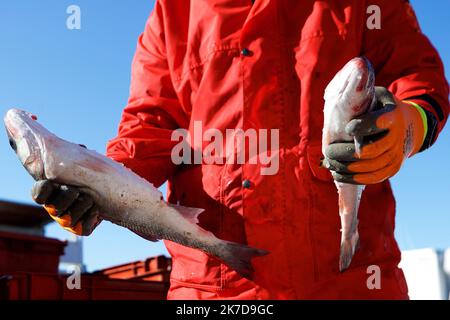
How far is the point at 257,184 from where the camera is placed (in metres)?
2.65

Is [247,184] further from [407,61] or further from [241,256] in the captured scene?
[407,61]

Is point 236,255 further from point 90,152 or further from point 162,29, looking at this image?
point 162,29

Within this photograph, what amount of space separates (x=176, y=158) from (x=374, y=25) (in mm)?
1261

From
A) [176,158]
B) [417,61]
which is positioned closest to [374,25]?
[417,61]

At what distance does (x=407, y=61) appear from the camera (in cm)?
276

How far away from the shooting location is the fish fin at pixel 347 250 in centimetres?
243

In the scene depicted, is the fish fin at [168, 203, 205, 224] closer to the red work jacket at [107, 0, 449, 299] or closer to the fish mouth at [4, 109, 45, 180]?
the red work jacket at [107, 0, 449, 299]

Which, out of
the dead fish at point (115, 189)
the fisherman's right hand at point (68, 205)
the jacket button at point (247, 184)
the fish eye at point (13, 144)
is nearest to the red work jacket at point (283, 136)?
the jacket button at point (247, 184)

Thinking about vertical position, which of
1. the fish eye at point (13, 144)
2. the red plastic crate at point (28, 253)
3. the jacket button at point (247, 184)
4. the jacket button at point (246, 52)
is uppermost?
the jacket button at point (246, 52)

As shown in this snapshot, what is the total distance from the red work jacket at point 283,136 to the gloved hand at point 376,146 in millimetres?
316

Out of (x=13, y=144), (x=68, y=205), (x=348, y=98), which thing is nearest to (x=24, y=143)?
(x=13, y=144)

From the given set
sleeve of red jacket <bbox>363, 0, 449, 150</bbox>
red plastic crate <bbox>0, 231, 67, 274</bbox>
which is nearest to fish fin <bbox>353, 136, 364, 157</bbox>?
sleeve of red jacket <bbox>363, 0, 449, 150</bbox>

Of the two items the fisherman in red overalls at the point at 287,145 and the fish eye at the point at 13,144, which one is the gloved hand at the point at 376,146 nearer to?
the fisherman in red overalls at the point at 287,145

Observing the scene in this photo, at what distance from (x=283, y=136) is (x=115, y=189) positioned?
33.9 inches
